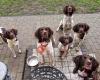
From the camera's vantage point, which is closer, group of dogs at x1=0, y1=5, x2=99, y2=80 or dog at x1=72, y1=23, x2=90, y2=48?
group of dogs at x1=0, y1=5, x2=99, y2=80

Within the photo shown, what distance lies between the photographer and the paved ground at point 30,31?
6457 millimetres

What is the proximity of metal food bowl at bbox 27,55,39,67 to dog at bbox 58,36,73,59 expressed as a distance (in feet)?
2.29

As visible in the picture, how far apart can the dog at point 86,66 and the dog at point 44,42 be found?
1098 millimetres

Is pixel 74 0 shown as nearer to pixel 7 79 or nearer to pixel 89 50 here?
pixel 89 50

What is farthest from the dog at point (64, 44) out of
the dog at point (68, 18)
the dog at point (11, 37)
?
the dog at point (11, 37)

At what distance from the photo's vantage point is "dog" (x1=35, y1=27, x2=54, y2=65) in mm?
5502

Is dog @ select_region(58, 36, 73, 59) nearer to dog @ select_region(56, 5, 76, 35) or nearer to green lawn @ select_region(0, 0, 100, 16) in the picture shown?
dog @ select_region(56, 5, 76, 35)

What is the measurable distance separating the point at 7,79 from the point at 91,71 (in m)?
1.65

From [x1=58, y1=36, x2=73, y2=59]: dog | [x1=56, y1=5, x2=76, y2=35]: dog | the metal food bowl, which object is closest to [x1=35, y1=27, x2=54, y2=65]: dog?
the metal food bowl

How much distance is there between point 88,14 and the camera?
9359 millimetres

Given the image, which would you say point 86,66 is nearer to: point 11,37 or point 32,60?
point 32,60

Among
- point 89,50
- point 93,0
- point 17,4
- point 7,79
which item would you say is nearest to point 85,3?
point 93,0

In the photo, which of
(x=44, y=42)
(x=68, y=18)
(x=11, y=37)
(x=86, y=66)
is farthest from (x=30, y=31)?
(x=86, y=66)

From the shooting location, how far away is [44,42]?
5633 millimetres
